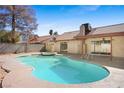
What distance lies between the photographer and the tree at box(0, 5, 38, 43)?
23328 mm

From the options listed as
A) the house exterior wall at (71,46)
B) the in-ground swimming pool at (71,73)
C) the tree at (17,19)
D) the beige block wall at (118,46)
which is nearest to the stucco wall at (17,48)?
the tree at (17,19)

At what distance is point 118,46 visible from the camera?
15.9 metres

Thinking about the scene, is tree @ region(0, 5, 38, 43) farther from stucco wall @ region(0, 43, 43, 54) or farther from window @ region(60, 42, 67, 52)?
window @ region(60, 42, 67, 52)

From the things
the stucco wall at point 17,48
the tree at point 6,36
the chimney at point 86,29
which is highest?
the chimney at point 86,29

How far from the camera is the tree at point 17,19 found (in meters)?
23.3

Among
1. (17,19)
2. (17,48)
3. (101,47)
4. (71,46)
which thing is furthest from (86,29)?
(17,48)

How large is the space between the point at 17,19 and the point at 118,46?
53.8 ft

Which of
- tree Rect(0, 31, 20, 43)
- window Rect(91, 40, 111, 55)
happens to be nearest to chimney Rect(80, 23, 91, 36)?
window Rect(91, 40, 111, 55)

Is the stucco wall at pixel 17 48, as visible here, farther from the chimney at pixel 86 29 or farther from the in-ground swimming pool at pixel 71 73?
the in-ground swimming pool at pixel 71 73

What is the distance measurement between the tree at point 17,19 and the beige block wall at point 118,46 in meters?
14.5

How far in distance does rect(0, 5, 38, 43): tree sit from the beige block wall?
47.7 feet

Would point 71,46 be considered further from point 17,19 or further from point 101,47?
point 17,19
